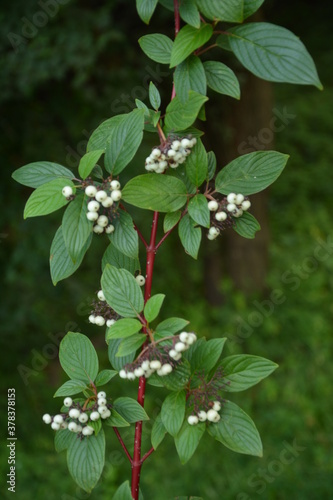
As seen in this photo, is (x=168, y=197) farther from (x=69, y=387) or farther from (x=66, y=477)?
(x=66, y=477)

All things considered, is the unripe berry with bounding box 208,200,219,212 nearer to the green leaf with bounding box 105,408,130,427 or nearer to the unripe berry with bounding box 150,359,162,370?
the unripe berry with bounding box 150,359,162,370

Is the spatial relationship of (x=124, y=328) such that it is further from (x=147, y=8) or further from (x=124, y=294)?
(x=147, y=8)

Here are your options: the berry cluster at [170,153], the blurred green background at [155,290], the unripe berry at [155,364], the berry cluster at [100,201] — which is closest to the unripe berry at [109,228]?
the berry cluster at [100,201]

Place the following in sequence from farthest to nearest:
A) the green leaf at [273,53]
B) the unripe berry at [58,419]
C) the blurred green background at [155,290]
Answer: the blurred green background at [155,290]
the unripe berry at [58,419]
the green leaf at [273,53]

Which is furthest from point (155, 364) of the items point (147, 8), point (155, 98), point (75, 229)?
point (147, 8)

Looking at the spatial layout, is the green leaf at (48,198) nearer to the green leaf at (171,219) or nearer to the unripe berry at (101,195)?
the unripe berry at (101,195)
